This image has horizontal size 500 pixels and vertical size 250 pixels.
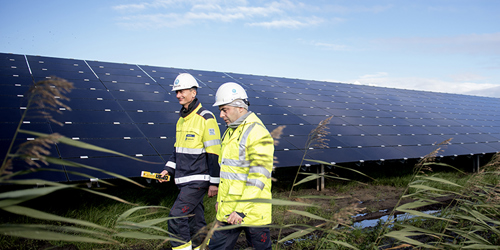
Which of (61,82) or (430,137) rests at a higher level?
(61,82)

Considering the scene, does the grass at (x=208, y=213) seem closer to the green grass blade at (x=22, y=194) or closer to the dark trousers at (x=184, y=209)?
the green grass blade at (x=22, y=194)

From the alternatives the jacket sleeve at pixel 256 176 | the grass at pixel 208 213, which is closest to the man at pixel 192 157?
the grass at pixel 208 213

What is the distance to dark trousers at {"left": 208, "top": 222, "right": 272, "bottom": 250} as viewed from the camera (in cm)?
303

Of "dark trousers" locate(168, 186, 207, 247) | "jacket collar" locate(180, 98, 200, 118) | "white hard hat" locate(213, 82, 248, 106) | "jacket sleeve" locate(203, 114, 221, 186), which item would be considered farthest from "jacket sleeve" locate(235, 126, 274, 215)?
"jacket collar" locate(180, 98, 200, 118)

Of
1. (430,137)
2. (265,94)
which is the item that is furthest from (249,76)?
(430,137)

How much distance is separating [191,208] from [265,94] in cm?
836

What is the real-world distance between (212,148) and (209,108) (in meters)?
5.21

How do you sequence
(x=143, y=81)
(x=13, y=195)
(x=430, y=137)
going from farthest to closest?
(x=430, y=137), (x=143, y=81), (x=13, y=195)

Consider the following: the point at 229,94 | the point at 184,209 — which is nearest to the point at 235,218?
the point at 229,94

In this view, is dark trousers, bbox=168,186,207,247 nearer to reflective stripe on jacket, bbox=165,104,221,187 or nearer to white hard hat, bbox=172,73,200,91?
reflective stripe on jacket, bbox=165,104,221,187

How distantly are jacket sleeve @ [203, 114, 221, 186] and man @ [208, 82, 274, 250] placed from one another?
74 cm

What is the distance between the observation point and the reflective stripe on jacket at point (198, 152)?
4178 mm

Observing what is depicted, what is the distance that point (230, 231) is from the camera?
3188 millimetres

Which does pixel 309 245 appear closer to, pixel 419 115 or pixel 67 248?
pixel 67 248
